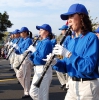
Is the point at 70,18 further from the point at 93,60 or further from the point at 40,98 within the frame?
the point at 40,98

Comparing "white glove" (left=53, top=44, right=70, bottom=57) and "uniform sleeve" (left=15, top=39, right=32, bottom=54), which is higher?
"white glove" (left=53, top=44, right=70, bottom=57)

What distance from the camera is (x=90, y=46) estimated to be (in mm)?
2631

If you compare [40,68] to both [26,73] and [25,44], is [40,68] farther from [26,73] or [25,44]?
[25,44]

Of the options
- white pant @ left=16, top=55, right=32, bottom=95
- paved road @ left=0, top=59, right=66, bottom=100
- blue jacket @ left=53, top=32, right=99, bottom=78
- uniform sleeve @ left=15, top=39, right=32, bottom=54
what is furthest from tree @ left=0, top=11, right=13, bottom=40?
blue jacket @ left=53, top=32, right=99, bottom=78

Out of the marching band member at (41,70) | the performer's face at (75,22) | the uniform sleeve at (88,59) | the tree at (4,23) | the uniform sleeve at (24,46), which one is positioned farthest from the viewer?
the tree at (4,23)

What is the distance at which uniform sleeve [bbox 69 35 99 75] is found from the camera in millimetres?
2506

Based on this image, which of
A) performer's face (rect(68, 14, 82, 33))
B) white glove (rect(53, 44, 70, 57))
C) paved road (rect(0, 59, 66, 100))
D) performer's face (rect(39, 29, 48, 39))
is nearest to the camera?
white glove (rect(53, 44, 70, 57))

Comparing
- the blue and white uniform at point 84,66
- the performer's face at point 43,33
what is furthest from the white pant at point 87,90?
the performer's face at point 43,33

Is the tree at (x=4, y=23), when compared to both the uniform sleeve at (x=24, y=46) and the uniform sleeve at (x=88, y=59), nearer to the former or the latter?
the uniform sleeve at (x=24, y=46)

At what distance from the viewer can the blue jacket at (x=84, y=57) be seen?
2516mm

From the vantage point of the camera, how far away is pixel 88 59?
2527 mm

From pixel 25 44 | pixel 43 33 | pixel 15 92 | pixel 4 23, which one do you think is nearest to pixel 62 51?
pixel 43 33

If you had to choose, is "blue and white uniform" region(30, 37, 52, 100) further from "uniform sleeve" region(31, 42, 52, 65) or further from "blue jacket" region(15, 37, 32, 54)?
"blue jacket" region(15, 37, 32, 54)

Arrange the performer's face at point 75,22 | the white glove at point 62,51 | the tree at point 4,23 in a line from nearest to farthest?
the white glove at point 62,51 < the performer's face at point 75,22 < the tree at point 4,23
